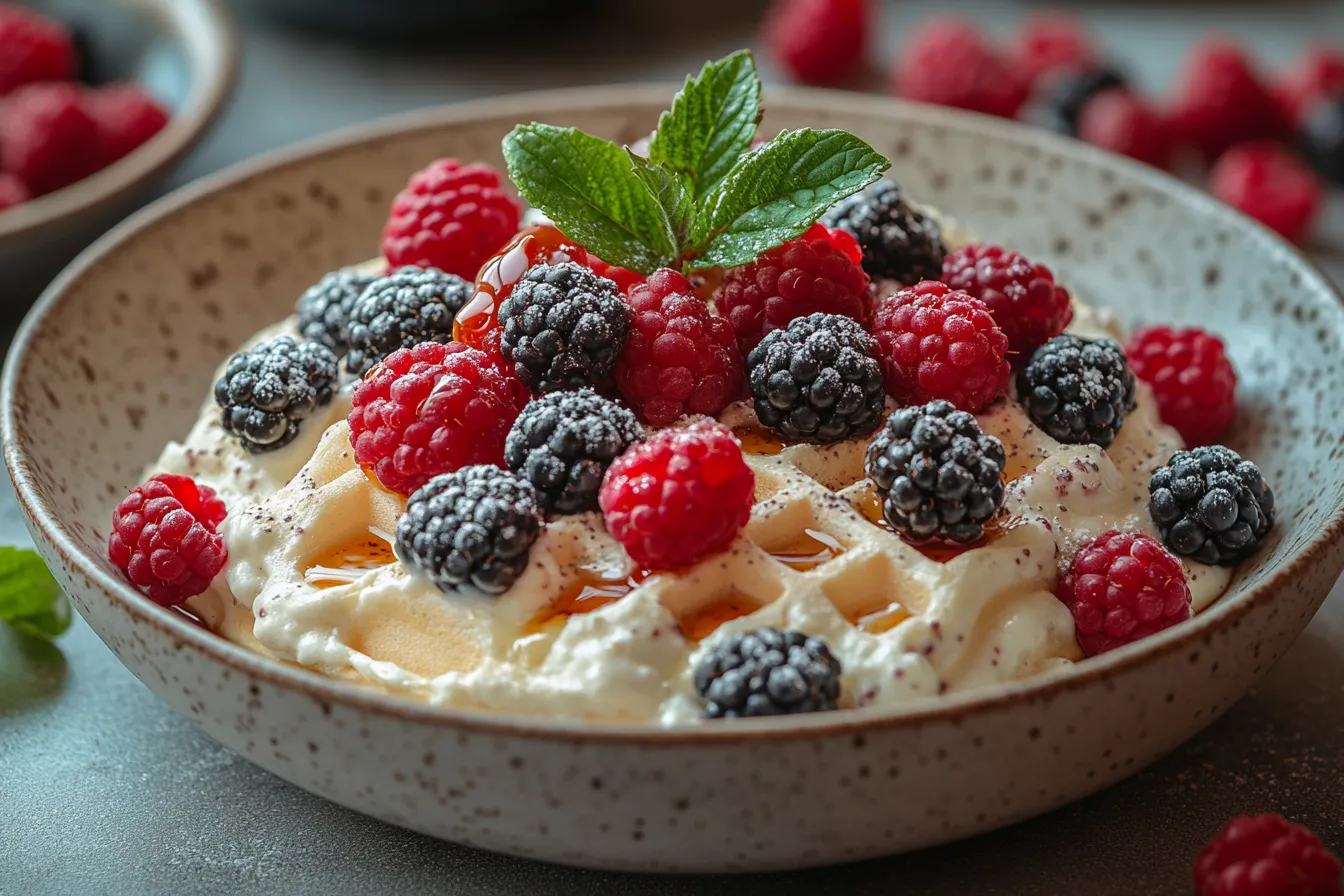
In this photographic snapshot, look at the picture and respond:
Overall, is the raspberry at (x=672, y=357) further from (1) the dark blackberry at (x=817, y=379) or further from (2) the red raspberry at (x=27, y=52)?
(2) the red raspberry at (x=27, y=52)

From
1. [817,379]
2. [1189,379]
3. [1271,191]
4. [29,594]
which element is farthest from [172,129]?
[1271,191]

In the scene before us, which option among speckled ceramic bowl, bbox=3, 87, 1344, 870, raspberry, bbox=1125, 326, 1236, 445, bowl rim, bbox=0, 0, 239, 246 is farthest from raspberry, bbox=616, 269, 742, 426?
bowl rim, bbox=0, 0, 239, 246

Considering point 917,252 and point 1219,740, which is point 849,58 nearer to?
point 917,252

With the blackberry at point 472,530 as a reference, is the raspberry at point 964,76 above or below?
above

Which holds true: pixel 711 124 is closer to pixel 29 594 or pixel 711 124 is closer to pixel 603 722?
pixel 603 722

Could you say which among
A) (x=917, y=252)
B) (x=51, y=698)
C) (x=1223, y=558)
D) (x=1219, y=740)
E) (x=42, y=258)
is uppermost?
(x=917, y=252)

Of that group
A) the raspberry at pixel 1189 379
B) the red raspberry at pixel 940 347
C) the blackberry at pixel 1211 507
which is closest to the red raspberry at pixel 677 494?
the red raspberry at pixel 940 347

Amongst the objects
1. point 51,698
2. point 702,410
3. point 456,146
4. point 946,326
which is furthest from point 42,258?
point 946,326
